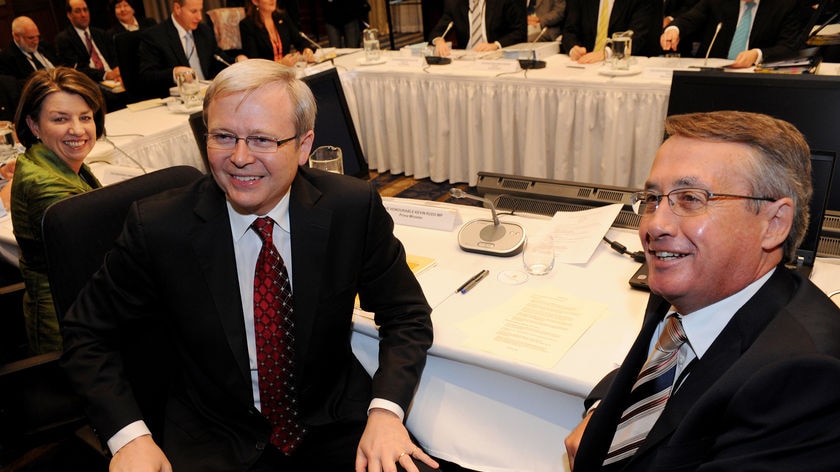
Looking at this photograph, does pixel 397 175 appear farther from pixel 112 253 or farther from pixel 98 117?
pixel 112 253

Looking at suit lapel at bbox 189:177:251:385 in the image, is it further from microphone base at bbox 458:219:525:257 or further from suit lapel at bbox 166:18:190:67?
suit lapel at bbox 166:18:190:67

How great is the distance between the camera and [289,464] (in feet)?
5.00

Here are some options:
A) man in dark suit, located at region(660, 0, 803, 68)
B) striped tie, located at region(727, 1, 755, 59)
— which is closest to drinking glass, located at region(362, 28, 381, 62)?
man in dark suit, located at region(660, 0, 803, 68)

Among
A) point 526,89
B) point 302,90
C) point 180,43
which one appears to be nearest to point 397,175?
point 526,89

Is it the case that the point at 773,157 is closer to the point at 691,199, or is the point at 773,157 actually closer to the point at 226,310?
the point at 691,199

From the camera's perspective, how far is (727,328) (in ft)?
3.35

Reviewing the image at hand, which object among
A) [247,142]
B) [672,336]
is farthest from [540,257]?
[247,142]

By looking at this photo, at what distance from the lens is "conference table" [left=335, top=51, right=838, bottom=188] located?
366cm

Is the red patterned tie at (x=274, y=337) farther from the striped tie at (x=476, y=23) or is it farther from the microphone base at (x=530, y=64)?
the striped tie at (x=476, y=23)

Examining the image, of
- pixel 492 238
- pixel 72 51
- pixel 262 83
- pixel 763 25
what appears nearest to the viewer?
pixel 262 83

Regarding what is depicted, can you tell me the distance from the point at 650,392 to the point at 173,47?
4.45m

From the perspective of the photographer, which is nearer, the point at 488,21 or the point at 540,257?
the point at 540,257

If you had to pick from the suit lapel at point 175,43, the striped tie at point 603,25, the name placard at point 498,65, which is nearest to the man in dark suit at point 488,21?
the striped tie at point 603,25

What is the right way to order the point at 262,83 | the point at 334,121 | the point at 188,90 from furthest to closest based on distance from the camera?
1. the point at 188,90
2. the point at 334,121
3. the point at 262,83
